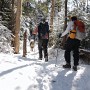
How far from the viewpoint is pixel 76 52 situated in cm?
968

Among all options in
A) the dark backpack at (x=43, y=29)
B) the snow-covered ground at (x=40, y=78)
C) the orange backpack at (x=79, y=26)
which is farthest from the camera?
the dark backpack at (x=43, y=29)

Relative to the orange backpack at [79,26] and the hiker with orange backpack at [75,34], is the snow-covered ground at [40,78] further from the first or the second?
the orange backpack at [79,26]

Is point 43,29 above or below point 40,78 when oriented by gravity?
above

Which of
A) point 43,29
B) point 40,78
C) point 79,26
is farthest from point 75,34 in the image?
point 43,29

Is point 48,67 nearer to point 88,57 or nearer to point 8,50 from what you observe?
point 88,57

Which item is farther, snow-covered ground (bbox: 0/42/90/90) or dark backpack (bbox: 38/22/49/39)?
dark backpack (bbox: 38/22/49/39)

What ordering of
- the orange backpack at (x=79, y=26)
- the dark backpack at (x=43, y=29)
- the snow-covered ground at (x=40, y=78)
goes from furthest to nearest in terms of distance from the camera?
the dark backpack at (x=43, y=29) → the orange backpack at (x=79, y=26) → the snow-covered ground at (x=40, y=78)

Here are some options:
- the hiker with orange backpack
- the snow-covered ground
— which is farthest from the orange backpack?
the snow-covered ground

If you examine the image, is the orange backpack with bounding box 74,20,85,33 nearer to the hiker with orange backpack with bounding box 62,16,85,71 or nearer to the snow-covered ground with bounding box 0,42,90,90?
the hiker with orange backpack with bounding box 62,16,85,71

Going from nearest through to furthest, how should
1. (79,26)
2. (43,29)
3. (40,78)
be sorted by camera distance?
(40,78) < (79,26) < (43,29)

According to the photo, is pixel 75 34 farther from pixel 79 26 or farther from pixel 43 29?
pixel 43 29

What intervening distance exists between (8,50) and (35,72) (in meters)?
8.32

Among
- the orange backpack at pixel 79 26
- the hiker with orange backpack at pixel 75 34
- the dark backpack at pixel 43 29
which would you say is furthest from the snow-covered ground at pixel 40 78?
the dark backpack at pixel 43 29

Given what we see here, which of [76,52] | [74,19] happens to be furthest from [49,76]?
[74,19]
